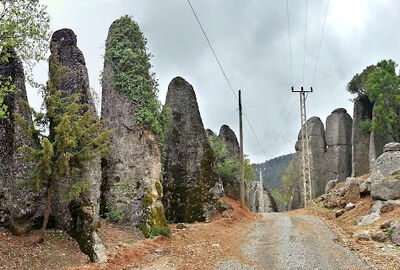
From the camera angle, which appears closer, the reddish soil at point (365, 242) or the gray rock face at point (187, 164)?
the reddish soil at point (365, 242)

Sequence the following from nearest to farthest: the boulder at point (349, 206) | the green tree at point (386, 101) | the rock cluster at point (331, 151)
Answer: the boulder at point (349, 206) → the green tree at point (386, 101) → the rock cluster at point (331, 151)

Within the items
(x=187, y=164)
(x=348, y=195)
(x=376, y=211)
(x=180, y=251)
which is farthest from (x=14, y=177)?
(x=348, y=195)

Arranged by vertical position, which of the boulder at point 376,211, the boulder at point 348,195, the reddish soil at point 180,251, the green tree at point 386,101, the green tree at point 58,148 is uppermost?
the green tree at point 386,101

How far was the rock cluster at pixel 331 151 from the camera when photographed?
134 feet

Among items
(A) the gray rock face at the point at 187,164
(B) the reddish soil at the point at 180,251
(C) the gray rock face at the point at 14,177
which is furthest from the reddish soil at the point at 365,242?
(C) the gray rock face at the point at 14,177

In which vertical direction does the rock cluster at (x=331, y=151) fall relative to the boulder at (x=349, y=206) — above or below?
above

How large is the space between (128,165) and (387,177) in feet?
43.9

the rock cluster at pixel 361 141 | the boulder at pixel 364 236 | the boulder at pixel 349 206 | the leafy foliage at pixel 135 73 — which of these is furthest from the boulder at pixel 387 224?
the rock cluster at pixel 361 141

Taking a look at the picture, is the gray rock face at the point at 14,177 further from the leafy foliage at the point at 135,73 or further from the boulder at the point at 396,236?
the boulder at the point at 396,236

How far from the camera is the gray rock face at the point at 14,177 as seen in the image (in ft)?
38.9

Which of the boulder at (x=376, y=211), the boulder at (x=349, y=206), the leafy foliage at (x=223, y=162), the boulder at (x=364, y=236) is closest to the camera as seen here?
the boulder at (x=364, y=236)

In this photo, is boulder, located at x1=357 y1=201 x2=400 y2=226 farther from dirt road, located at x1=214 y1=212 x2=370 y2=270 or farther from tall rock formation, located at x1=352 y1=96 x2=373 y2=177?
tall rock formation, located at x1=352 y1=96 x2=373 y2=177

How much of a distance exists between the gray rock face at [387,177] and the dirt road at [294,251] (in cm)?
329

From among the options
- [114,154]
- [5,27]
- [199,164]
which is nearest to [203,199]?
[199,164]
